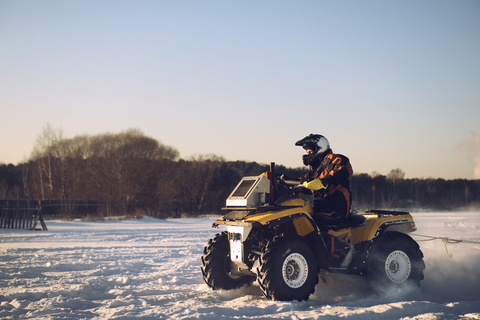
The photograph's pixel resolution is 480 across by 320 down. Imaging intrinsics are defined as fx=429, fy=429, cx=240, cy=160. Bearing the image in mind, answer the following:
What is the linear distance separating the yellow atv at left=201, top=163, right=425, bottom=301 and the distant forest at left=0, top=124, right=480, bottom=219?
3218 cm

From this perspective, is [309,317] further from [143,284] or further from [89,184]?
[89,184]

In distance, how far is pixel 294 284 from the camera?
5.68 m

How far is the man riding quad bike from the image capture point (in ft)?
18.5

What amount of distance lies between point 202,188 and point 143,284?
51850 millimetres

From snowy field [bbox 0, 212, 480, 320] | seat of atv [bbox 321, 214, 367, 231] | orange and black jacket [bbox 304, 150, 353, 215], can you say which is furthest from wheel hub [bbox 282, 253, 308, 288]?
orange and black jacket [bbox 304, 150, 353, 215]

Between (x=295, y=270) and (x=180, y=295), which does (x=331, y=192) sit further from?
(x=180, y=295)

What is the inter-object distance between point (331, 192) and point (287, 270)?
4.82 feet

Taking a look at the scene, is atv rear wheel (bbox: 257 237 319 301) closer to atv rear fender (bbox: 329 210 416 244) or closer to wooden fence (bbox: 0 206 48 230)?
atv rear fender (bbox: 329 210 416 244)

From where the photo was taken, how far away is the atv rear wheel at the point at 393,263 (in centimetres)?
636

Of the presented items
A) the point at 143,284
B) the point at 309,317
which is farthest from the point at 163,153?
the point at 309,317

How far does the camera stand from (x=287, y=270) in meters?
5.68

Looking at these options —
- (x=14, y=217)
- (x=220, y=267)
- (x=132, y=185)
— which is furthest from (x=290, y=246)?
(x=132, y=185)

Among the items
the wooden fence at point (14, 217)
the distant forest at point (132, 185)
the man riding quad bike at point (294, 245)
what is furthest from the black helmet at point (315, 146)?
the distant forest at point (132, 185)

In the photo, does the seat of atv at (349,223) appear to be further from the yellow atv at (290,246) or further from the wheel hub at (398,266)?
the wheel hub at (398,266)
